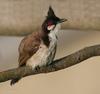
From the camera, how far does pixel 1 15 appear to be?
187 centimetres

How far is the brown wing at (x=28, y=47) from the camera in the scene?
1693 mm

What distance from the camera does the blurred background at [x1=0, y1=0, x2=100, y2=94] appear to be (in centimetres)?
184

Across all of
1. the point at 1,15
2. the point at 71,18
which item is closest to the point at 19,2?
the point at 1,15

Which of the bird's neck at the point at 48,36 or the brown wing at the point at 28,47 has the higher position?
the bird's neck at the point at 48,36

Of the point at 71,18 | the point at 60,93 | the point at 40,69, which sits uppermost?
the point at 71,18

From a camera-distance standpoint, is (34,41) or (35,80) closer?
(34,41)

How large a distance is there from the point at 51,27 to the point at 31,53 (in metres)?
0.11

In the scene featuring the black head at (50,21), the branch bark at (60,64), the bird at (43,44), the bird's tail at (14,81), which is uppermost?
the black head at (50,21)

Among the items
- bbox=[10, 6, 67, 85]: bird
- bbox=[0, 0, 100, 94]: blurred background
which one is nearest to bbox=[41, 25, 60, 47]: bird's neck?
bbox=[10, 6, 67, 85]: bird

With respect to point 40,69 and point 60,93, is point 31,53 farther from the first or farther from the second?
point 60,93

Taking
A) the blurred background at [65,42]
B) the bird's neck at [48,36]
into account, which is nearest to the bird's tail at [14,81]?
the blurred background at [65,42]

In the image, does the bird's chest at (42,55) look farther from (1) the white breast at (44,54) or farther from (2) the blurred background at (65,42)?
(2) the blurred background at (65,42)

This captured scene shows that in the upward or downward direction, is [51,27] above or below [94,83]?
above

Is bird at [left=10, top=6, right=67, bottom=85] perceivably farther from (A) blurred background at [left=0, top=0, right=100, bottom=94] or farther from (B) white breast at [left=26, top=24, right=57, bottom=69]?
(A) blurred background at [left=0, top=0, right=100, bottom=94]
